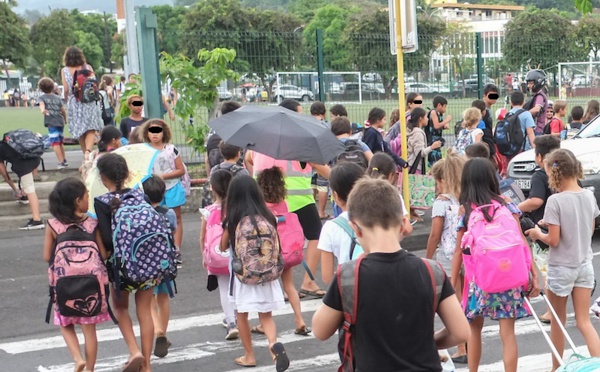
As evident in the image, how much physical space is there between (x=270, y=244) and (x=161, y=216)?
2.69 feet

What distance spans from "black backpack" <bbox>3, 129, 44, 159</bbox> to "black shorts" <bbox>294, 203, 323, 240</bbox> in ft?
16.4

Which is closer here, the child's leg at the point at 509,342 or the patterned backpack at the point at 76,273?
the child's leg at the point at 509,342

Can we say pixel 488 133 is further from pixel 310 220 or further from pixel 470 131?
pixel 310 220

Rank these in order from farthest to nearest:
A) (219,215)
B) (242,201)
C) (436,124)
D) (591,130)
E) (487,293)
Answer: (436,124) → (591,130) → (219,215) → (242,201) → (487,293)

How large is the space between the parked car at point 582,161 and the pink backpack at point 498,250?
622cm

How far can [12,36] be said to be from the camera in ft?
238

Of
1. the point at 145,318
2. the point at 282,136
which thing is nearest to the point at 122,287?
the point at 145,318

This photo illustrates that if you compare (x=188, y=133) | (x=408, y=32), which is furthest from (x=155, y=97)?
(x=408, y=32)

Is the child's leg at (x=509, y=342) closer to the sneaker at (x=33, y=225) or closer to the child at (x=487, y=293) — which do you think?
the child at (x=487, y=293)

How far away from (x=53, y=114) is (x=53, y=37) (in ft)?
266

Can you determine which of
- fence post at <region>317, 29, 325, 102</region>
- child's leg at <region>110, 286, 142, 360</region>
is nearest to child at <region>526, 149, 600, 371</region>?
child's leg at <region>110, 286, 142, 360</region>

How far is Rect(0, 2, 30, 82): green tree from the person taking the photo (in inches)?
2772

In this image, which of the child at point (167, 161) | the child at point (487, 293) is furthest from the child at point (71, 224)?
the child at point (167, 161)

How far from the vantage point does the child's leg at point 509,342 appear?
5.93 meters
